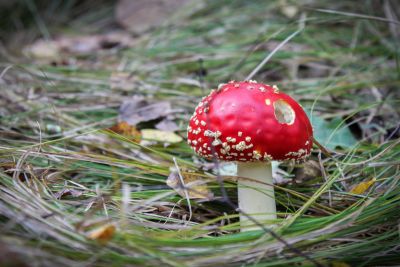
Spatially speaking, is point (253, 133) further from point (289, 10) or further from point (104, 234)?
point (289, 10)

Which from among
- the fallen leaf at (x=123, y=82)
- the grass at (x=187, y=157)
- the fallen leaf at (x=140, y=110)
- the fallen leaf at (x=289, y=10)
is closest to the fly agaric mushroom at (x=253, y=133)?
Answer: the grass at (x=187, y=157)

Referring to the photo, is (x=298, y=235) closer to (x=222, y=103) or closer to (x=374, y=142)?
(x=222, y=103)

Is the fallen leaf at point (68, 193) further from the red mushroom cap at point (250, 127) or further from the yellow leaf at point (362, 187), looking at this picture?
the yellow leaf at point (362, 187)

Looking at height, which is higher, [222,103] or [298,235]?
[222,103]

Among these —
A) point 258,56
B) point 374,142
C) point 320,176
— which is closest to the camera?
point 320,176

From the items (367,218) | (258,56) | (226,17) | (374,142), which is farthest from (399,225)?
(226,17)

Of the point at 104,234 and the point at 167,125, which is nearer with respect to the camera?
the point at 104,234

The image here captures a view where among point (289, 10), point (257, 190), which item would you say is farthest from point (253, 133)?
point (289, 10)
